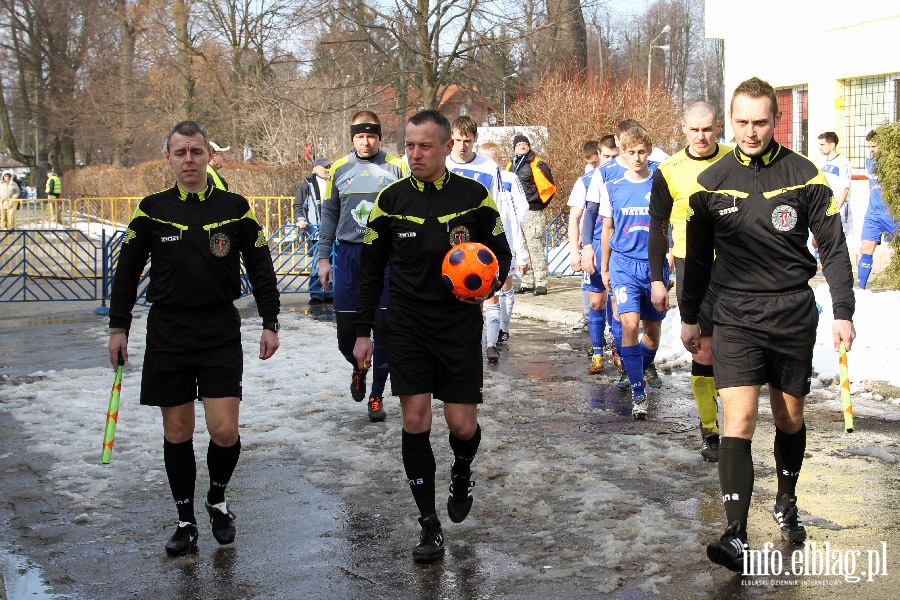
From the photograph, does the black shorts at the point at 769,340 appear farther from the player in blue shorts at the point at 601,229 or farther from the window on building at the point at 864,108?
the window on building at the point at 864,108

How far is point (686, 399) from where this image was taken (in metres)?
8.89

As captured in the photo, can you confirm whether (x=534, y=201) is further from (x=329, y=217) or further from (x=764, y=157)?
(x=764, y=157)

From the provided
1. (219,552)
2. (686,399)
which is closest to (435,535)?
(219,552)

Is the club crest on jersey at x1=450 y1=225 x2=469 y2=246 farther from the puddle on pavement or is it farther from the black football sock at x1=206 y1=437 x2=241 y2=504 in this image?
the puddle on pavement

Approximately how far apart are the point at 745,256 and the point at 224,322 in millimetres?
2452

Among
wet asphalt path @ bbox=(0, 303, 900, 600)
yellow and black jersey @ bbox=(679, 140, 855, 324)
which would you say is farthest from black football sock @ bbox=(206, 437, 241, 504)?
yellow and black jersey @ bbox=(679, 140, 855, 324)

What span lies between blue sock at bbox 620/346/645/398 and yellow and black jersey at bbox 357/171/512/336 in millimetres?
3085

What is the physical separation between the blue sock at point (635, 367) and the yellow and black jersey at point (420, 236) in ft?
10.1

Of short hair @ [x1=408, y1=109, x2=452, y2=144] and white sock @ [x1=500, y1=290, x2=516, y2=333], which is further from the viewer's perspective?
white sock @ [x1=500, y1=290, x2=516, y2=333]

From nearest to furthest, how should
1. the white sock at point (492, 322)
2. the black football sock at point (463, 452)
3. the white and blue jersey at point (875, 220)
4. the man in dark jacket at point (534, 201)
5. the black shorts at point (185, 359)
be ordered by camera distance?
the black shorts at point (185, 359) → the black football sock at point (463, 452) → the white sock at point (492, 322) → the white and blue jersey at point (875, 220) → the man in dark jacket at point (534, 201)

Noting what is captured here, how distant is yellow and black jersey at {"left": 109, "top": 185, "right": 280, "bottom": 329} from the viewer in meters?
5.22

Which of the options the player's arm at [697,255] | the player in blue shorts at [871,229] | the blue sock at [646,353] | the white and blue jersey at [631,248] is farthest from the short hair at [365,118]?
the player in blue shorts at [871,229]

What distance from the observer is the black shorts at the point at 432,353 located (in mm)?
5203

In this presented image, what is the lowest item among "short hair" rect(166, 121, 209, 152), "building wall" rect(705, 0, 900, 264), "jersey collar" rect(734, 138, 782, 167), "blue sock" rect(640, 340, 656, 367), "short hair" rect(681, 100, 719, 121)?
"blue sock" rect(640, 340, 656, 367)
